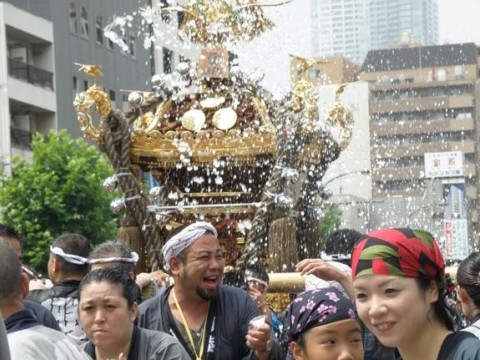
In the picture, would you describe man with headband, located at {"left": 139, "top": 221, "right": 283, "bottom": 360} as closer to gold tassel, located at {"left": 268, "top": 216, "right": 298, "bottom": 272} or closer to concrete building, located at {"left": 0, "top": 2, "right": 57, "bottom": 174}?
gold tassel, located at {"left": 268, "top": 216, "right": 298, "bottom": 272}

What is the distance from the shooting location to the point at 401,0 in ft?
99.4

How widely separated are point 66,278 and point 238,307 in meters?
1.31

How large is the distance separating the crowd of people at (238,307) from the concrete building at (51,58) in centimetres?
3562

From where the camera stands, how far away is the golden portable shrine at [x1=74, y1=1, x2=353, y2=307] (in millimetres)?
10898

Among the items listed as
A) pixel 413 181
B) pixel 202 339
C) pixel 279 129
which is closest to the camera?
pixel 202 339

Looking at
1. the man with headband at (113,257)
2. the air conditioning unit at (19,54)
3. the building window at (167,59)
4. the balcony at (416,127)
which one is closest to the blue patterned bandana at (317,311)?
the man with headband at (113,257)

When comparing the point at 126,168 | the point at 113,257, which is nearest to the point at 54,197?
the point at 126,168

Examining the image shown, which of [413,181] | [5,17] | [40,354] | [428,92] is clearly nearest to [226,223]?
[40,354]

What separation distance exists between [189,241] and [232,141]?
3658mm

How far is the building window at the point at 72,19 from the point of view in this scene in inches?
1960

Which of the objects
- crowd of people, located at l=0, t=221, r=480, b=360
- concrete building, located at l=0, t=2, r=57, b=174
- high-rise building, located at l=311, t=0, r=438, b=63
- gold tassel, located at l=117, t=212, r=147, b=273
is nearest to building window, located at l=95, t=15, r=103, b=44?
concrete building, located at l=0, t=2, r=57, b=174

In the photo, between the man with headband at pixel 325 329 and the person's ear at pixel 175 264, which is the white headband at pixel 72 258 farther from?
the man with headband at pixel 325 329

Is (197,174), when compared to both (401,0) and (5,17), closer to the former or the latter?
(401,0)

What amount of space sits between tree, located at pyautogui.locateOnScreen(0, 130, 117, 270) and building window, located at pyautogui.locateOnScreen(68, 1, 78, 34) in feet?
40.4
